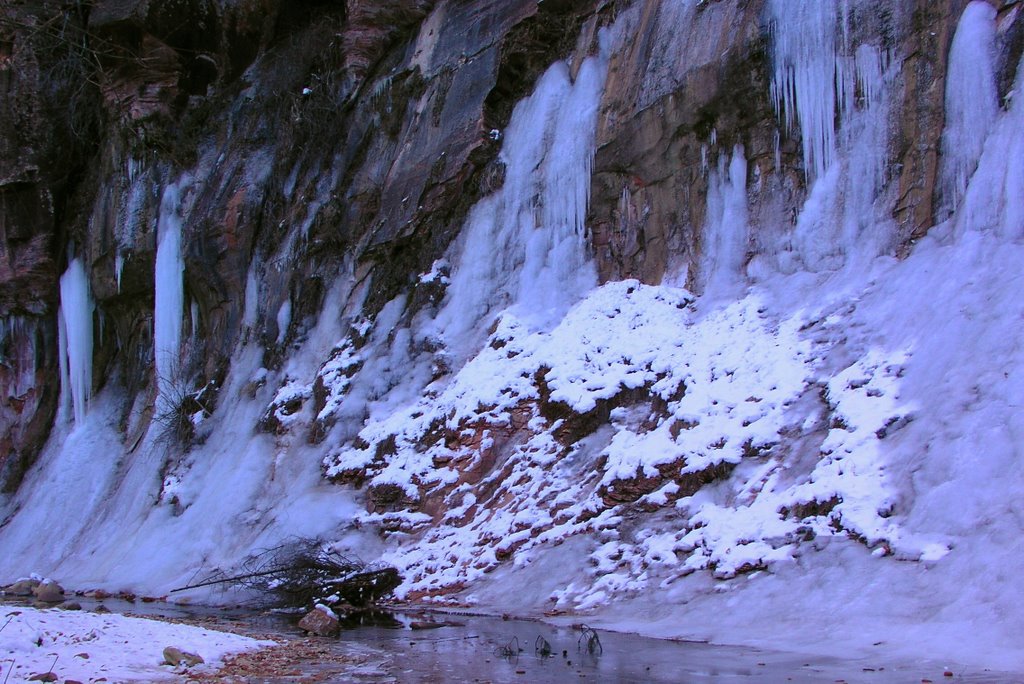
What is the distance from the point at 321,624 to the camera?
9.51m

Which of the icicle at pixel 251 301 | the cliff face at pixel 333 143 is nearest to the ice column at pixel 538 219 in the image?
the cliff face at pixel 333 143

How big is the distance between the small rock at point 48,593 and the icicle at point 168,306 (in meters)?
6.58

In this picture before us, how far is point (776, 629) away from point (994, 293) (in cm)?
422

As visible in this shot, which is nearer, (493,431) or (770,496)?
(770,496)

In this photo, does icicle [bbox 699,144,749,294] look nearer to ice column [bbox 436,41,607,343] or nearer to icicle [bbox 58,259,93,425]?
ice column [bbox 436,41,607,343]

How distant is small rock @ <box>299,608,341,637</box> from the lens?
30.7 ft

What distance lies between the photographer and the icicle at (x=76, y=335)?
23.4 metres

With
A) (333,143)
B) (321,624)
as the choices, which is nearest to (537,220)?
(333,143)

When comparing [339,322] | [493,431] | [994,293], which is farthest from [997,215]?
[339,322]

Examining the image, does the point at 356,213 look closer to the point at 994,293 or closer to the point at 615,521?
the point at 615,521

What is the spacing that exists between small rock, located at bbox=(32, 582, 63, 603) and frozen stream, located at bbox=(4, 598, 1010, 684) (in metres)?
7.12

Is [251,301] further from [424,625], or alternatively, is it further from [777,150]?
[424,625]

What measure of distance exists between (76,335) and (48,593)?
10.2m

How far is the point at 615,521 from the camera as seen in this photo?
10.2 meters
